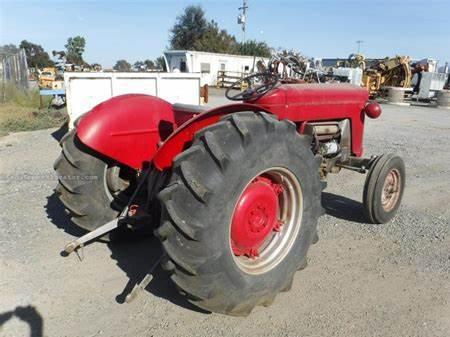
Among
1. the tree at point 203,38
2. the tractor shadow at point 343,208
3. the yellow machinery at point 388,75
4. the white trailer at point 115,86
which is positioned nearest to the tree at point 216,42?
the tree at point 203,38

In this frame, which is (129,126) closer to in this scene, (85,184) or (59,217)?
(85,184)

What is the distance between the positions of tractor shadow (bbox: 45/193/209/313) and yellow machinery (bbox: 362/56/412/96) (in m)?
20.7

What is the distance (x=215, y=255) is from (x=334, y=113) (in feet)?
7.99

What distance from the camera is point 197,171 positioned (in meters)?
2.20

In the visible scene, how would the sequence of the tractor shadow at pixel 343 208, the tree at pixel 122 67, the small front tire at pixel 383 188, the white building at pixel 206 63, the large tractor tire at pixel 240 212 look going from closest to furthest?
1. the large tractor tire at pixel 240 212
2. the small front tire at pixel 383 188
3. the tractor shadow at pixel 343 208
4. the tree at pixel 122 67
5. the white building at pixel 206 63

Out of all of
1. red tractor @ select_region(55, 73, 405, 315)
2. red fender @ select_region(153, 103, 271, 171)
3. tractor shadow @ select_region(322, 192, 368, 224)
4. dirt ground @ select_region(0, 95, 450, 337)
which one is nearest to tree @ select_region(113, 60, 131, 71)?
tractor shadow @ select_region(322, 192, 368, 224)

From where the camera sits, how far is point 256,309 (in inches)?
111

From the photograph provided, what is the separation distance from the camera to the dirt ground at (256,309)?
2.64 m

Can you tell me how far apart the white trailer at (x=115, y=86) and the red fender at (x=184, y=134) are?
19.0 ft

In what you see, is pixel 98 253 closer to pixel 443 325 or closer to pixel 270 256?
pixel 270 256

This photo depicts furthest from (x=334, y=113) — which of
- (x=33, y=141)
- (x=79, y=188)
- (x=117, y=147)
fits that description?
(x=33, y=141)

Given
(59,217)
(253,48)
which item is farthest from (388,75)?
(253,48)

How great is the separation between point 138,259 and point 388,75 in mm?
22758

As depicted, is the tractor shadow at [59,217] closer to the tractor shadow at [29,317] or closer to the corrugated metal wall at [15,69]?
the tractor shadow at [29,317]
